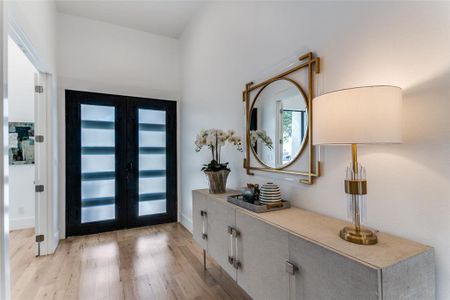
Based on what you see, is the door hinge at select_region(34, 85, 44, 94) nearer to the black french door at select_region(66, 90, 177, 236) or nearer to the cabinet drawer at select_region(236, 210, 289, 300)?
the black french door at select_region(66, 90, 177, 236)

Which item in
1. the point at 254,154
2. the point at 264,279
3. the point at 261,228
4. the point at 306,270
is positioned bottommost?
the point at 264,279

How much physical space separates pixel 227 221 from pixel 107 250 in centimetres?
201

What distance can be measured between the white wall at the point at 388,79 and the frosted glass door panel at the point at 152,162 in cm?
234

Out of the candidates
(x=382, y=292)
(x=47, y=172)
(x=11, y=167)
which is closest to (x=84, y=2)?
(x=47, y=172)

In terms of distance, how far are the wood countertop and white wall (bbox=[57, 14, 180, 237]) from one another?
3.27 meters

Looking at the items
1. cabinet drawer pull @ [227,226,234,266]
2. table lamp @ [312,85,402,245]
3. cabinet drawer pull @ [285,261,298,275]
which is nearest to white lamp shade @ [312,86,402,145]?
table lamp @ [312,85,402,245]

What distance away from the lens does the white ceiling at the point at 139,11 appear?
3.16 metres

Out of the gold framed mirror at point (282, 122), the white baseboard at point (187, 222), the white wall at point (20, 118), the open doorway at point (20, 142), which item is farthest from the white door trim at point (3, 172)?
the white wall at point (20, 118)

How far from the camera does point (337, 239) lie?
1058 mm

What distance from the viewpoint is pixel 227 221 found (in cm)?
181

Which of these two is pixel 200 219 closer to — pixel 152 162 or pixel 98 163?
pixel 152 162

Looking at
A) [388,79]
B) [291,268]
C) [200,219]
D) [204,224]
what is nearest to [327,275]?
[291,268]

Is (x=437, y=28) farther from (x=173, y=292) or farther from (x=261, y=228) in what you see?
(x=173, y=292)

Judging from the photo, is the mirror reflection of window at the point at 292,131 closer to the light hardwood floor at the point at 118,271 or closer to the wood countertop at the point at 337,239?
the wood countertop at the point at 337,239
